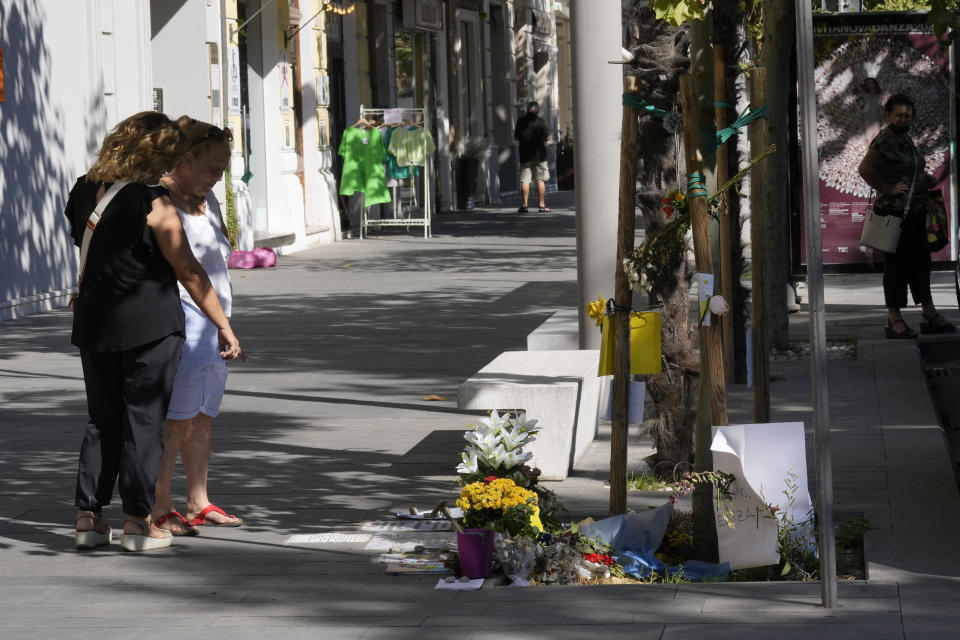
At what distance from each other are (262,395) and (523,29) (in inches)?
1229

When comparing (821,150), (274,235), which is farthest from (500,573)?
(274,235)

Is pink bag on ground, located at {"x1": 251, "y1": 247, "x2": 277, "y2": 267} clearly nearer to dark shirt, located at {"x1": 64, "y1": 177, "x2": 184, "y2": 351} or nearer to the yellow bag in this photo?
dark shirt, located at {"x1": 64, "y1": 177, "x2": 184, "y2": 351}

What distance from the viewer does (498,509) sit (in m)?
5.90

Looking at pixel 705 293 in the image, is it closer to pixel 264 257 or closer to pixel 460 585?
pixel 460 585

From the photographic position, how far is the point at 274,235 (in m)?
22.3

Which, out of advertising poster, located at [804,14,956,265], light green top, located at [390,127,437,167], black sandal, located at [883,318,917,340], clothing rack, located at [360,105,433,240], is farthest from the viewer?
clothing rack, located at [360,105,433,240]

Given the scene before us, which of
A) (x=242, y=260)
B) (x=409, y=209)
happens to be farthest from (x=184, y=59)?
(x=409, y=209)

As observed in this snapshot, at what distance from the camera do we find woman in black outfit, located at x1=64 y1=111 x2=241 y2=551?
6.30 meters

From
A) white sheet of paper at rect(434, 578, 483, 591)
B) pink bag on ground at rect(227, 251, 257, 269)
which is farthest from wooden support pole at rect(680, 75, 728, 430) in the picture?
pink bag on ground at rect(227, 251, 257, 269)

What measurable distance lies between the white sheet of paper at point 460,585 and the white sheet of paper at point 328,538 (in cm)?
83

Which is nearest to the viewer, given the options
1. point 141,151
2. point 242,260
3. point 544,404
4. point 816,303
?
point 816,303

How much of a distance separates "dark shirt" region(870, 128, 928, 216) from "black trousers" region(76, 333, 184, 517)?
709 cm

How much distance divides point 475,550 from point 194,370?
1605mm

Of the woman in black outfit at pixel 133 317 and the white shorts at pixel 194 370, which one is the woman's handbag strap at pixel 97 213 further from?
the white shorts at pixel 194 370
